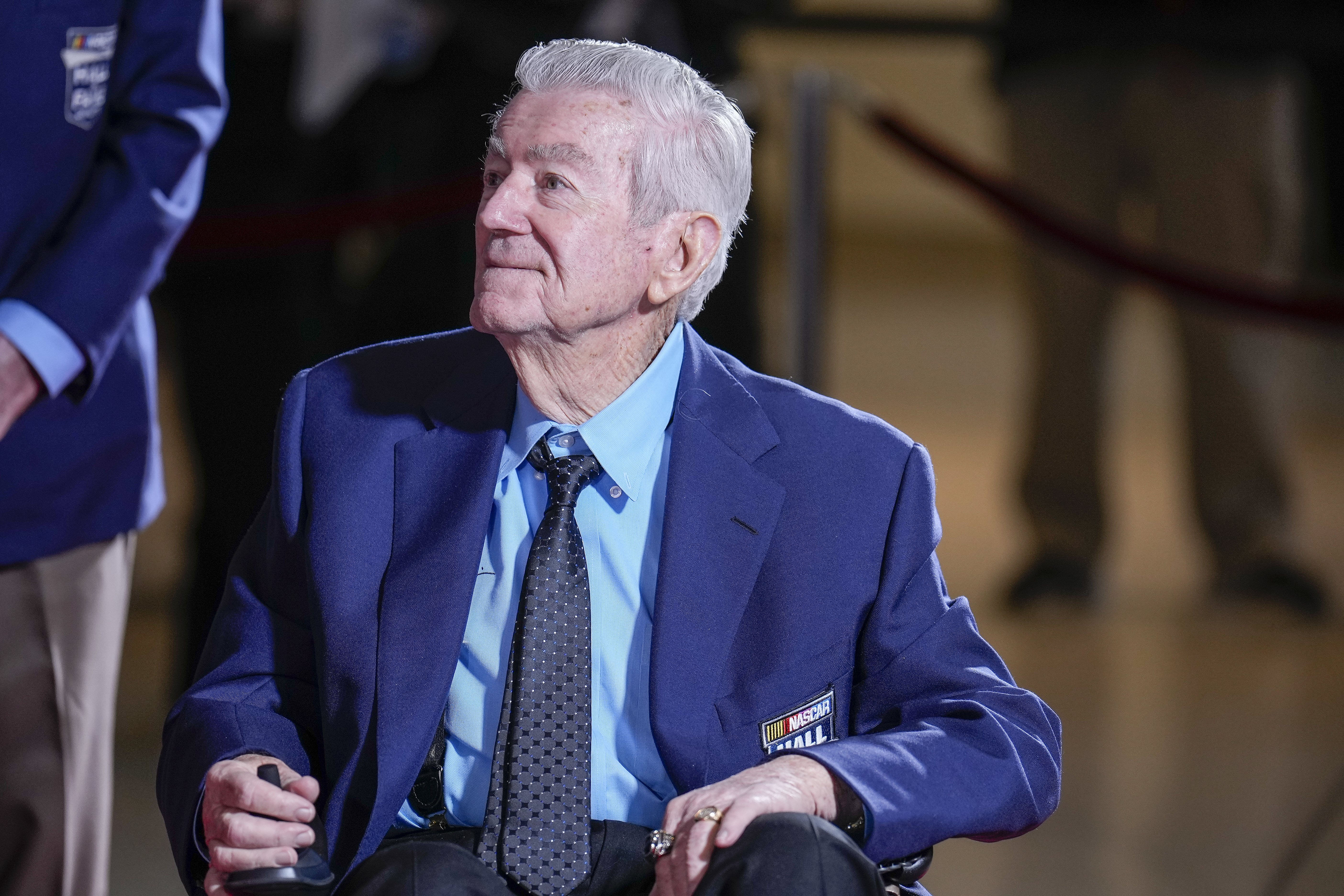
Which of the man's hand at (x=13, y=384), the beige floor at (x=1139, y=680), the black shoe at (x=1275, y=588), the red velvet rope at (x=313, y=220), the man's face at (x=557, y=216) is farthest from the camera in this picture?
the black shoe at (x=1275, y=588)

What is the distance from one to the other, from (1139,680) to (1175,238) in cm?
134

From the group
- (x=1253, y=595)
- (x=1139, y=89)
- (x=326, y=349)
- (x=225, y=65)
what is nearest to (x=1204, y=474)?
(x=1253, y=595)

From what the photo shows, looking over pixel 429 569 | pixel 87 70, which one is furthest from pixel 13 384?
pixel 429 569

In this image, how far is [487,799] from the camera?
150cm

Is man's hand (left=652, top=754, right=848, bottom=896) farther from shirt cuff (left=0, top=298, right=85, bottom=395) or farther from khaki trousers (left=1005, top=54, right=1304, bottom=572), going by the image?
khaki trousers (left=1005, top=54, right=1304, bottom=572)

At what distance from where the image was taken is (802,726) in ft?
4.98

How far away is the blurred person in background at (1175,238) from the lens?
4.36 metres

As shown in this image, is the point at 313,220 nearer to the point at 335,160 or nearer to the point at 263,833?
the point at 335,160

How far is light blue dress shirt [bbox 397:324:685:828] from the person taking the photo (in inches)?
59.6

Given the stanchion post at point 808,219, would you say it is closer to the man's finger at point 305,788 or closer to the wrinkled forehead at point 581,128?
the wrinkled forehead at point 581,128

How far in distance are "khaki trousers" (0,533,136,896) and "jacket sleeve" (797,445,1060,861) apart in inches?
36.9

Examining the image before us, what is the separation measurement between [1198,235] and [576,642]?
135 inches

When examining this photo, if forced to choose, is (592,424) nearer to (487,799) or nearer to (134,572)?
(487,799)

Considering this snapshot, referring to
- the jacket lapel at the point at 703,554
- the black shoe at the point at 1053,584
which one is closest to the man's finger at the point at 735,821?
the jacket lapel at the point at 703,554
